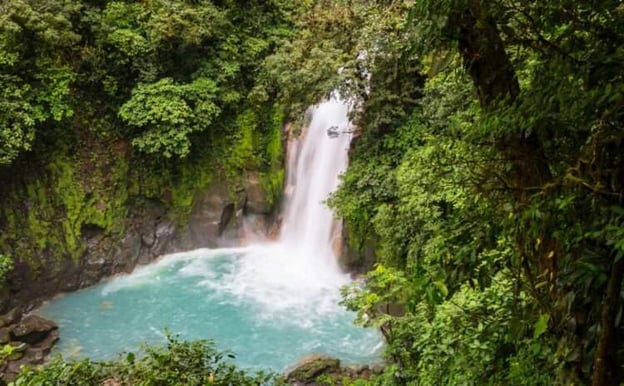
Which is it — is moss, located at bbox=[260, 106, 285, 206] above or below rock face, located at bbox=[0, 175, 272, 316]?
above

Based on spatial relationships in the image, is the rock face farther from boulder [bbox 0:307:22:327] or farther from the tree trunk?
the tree trunk

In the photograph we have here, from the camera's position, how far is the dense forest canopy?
171cm

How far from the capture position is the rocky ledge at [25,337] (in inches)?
302

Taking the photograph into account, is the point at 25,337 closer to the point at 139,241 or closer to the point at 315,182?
the point at 139,241

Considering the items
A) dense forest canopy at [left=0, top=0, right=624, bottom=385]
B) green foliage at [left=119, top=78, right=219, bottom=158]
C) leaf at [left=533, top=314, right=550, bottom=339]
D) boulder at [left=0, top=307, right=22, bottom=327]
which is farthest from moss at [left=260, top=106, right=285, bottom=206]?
leaf at [left=533, top=314, right=550, bottom=339]

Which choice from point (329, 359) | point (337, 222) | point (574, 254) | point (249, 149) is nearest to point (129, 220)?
point (249, 149)

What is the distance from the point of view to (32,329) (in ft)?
27.3

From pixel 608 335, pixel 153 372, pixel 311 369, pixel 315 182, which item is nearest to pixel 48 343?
pixel 311 369

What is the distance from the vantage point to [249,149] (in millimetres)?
11469

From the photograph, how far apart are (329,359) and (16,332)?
5216 mm

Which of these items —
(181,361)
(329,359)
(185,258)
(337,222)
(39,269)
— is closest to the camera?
(181,361)

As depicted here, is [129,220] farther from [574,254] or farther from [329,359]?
[574,254]

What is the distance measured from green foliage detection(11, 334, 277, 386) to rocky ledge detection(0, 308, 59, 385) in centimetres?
461

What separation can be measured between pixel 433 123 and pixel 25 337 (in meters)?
7.43
